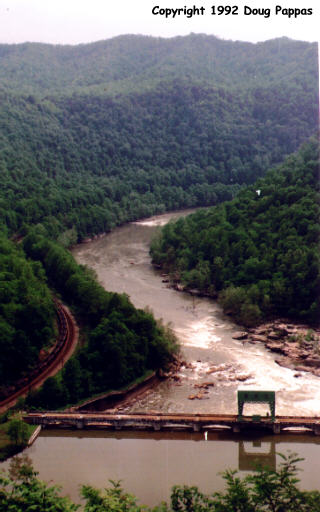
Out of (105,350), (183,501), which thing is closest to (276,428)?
(105,350)

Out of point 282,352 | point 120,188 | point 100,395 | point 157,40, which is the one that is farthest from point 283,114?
point 100,395

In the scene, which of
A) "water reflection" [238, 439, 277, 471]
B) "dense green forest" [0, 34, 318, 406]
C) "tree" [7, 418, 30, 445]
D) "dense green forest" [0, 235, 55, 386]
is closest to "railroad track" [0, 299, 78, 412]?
"dense green forest" [0, 235, 55, 386]

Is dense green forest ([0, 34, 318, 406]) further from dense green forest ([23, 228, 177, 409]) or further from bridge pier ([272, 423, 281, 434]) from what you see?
bridge pier ([272, 423, 281, 434])

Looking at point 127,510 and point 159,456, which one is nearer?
point 127,510

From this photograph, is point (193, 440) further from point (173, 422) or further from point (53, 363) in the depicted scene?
point (53, 363)

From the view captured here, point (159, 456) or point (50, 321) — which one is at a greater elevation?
point (50, 321)

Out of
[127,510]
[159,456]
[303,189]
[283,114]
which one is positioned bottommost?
[159,456]

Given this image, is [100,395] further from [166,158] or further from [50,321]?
[166,158]
